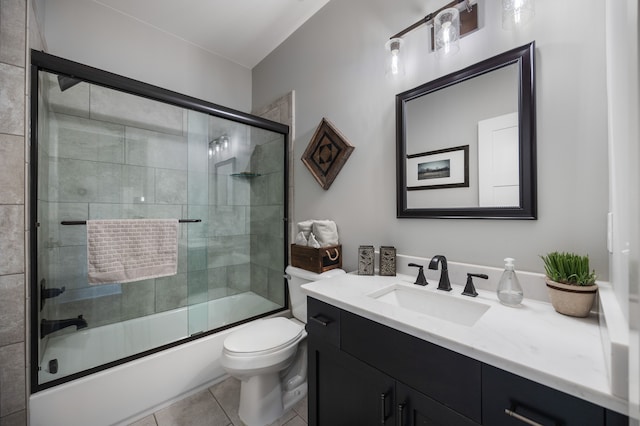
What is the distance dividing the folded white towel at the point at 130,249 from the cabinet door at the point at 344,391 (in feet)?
3.81

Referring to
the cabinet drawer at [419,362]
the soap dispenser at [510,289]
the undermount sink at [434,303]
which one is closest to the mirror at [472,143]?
the soap dispenser at [510,289]

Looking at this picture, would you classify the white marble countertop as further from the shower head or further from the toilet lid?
the shower head

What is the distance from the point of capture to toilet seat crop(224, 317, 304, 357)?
127cm

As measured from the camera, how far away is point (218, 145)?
1.96 meters

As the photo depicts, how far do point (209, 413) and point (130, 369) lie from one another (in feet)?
1.67

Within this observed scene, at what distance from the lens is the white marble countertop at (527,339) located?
1.69ft

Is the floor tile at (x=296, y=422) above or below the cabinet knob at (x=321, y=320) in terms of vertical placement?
below

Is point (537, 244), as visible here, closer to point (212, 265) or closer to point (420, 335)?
point (420, 335)

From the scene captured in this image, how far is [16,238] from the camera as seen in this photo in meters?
1.08

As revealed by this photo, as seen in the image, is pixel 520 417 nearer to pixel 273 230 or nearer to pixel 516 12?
pixel 516 12

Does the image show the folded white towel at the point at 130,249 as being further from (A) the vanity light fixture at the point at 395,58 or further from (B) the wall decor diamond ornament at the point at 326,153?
(A) the vanity light fixture at the point at 395,58

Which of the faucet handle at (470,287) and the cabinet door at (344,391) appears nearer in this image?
the cabinet door at (344,391)

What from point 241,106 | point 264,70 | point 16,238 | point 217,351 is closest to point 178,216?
point 16,238

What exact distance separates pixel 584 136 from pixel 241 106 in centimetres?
258
